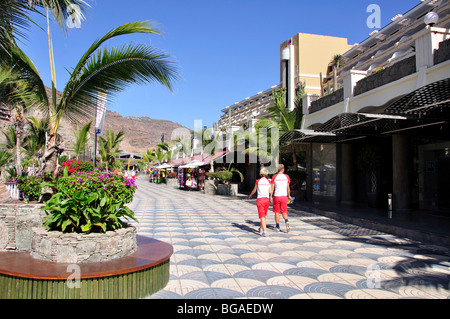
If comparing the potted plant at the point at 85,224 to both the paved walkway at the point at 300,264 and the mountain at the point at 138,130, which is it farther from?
the mountain at the point at 138,130

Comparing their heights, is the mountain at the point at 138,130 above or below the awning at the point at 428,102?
above

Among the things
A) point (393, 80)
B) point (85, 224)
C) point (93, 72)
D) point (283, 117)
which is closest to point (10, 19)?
point (93, 72)

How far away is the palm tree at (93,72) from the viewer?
4.77 meters

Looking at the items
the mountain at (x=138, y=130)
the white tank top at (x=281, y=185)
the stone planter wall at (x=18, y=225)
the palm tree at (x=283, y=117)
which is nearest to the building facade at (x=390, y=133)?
the palm tree at (x=283, y=117)

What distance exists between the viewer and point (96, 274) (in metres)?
3.24

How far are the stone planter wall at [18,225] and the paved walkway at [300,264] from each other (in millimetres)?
1966

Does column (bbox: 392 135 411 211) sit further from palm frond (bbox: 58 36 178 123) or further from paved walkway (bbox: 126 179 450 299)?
palm frond (bbox: 58 36 178 123)

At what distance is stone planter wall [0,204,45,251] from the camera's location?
14.3ft

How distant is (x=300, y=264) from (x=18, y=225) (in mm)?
4062

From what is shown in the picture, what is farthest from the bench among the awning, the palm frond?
the awning

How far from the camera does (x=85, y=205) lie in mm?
3881

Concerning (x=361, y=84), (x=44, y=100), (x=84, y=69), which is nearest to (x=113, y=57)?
(x=84, y=69)
